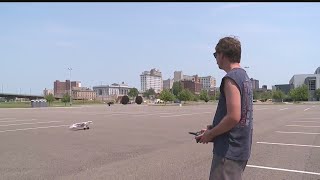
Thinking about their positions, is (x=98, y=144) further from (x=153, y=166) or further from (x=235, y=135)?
(x=235, y=135)

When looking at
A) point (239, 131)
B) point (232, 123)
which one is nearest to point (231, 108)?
point (232, 123)

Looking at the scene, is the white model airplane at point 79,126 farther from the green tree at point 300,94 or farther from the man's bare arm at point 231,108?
the green tree at point 300,94

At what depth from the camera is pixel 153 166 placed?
870 cm

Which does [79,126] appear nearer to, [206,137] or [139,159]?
[139,159]

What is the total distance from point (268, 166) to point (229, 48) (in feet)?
19.4

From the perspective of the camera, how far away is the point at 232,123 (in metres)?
3.43

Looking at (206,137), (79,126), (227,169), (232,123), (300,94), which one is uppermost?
(300,94)

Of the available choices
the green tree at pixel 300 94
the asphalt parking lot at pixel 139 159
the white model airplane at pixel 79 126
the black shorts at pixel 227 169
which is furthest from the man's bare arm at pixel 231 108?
the green tree at pixel 300 94

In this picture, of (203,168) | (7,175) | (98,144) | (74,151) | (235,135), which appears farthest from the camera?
(98,144)

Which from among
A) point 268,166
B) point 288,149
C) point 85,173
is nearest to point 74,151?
point 85,173

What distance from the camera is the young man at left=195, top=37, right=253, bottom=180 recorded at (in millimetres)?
3457

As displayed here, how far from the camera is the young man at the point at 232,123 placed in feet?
11.3

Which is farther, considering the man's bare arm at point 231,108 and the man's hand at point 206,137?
the man's hand at point 206,137

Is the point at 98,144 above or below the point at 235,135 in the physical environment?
below
